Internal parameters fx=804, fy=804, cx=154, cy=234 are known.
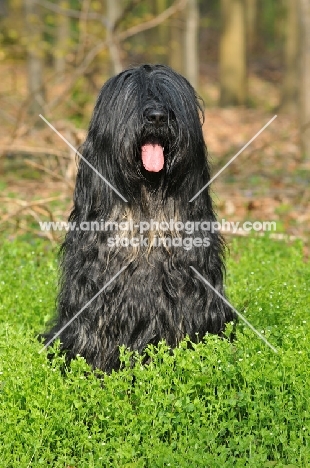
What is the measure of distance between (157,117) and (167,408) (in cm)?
162

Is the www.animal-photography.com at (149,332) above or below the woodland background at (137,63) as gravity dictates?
below

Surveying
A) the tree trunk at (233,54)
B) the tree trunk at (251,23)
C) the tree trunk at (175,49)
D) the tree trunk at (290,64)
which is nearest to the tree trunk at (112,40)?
the tree trunk at (290,64)

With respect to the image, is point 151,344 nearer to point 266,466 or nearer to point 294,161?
point 266,466

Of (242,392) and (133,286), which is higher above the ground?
(133,286)

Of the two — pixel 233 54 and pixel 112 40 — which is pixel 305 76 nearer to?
pixel 112 40

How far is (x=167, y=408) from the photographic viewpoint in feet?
14.5

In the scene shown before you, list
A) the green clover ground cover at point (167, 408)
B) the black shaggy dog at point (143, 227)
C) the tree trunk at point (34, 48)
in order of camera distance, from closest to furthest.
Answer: the green clover ground cover at point (167, 408)
the black shaggy dog at point (143, 227)
the tree trunk at point (34, 48)

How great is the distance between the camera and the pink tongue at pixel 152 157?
4.64 metres

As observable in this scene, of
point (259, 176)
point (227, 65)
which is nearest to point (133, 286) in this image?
point (259, 176)

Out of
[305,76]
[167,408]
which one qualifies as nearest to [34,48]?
[305,76]

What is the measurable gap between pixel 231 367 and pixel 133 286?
0.76m

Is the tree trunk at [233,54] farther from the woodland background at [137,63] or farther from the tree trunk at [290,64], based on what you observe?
the tree trunk at [290,64]

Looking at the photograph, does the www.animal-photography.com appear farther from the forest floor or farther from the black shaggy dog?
the forest floor

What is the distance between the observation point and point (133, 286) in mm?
4832
